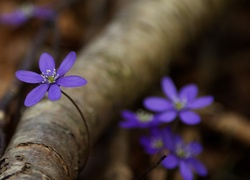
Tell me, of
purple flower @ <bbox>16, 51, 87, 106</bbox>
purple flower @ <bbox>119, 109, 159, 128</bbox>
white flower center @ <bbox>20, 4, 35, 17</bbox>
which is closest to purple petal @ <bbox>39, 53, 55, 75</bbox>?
purple flower @ <bbox>16, 51, 87, 106</bbox>

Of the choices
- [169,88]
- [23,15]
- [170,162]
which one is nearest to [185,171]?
[170,162]

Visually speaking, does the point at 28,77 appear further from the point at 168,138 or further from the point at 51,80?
the point at 168,138

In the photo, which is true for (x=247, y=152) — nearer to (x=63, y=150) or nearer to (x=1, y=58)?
(x=63, y=150)

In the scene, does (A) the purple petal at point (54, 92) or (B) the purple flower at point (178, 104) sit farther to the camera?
(B) the purple flower at point (178, 104)

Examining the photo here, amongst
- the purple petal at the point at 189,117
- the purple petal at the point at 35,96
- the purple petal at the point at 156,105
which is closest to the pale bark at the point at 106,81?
the purple petal at the point at 35,96

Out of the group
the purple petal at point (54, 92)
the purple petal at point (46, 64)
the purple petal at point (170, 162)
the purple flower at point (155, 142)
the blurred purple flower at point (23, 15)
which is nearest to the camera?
the purple petal at point (54, 92)

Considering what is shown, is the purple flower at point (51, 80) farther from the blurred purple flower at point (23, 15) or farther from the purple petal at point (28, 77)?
the blurred purple flower at point (23, 15)

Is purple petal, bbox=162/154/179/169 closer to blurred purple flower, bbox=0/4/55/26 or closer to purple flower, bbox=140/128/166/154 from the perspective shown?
purple flower, bbox=140/128/166/154
